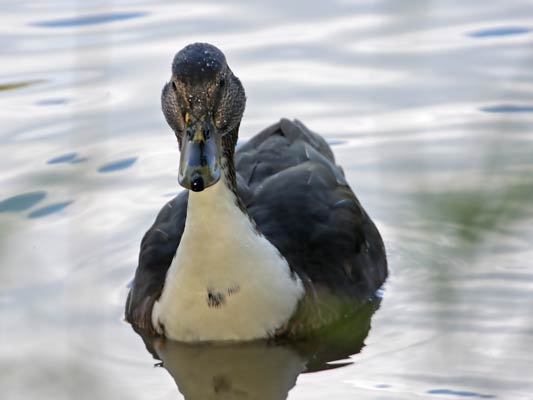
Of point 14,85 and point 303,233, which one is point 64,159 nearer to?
point 14,85

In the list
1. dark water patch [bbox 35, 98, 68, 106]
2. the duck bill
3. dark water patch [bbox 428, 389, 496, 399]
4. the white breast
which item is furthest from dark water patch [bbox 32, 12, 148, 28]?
dark water patch [bbox 428, 389, 496, 399]

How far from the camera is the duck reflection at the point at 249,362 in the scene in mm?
7145

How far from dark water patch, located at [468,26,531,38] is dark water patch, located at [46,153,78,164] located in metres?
3.96

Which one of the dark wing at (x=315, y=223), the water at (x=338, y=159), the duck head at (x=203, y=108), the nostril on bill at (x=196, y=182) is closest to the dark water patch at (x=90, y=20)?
the water at (x=338, y=159)

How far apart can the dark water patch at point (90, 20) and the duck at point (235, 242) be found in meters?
4.12

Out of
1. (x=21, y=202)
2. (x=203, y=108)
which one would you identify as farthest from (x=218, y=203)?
(x=21, y=202)

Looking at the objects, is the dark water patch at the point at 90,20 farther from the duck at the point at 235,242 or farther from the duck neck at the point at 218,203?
the duck neck at the point at 218,203

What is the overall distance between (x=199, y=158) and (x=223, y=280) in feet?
3.55

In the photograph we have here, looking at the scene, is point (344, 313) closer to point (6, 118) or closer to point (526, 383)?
point (526, 383)

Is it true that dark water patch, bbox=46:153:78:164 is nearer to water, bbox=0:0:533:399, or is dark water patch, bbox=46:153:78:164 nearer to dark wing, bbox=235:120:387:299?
water, bbox=0:0:533:399

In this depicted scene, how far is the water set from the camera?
485cm

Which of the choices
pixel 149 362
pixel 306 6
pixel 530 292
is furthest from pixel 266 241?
pixel 306 6

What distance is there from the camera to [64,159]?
1008 cm

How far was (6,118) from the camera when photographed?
11.1 m
